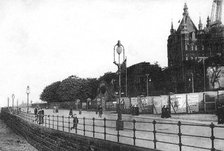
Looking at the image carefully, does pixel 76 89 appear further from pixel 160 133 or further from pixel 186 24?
pixel 160 133

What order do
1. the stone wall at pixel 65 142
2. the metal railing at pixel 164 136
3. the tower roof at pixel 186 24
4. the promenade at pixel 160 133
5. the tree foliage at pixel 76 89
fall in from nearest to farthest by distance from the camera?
the metal railing at pixel 164 136, the promenade at pixel 160 133, the stone wall at pixel 65 142, the tower roof at pixel 186 24, the tree foliage at pixel 76 89

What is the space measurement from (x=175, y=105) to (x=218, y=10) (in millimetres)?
91731

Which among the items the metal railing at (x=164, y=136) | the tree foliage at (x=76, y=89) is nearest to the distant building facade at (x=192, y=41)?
the tree foliage at (x=76, y=89)

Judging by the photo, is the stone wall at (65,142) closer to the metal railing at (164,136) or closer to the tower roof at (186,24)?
the metal railing at (164,136)

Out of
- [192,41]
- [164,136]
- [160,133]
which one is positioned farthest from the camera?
[192,41]

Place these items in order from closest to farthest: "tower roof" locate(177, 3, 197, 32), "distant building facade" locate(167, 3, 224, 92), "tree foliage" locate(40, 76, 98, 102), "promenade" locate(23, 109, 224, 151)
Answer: "promenade" locate(23, 109, 224, 151), "distant building facade" locate(167, 3, 224, 92), "tower roof" locate(177, 3, 197, 32), "tree foliage" locate(40, 76, 98, 102)

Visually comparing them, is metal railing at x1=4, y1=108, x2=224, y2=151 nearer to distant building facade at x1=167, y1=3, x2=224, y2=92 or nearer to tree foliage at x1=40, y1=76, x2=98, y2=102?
distant building facade at x1=167, y1=3, x2=224, y2=92

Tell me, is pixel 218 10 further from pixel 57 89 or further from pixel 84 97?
pixel 57 89

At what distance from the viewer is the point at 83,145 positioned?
660 inches

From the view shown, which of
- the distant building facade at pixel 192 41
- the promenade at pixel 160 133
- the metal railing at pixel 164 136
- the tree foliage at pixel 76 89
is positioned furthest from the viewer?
the tree foliage at pixel 76 89

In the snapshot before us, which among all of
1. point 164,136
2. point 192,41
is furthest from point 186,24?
point 164,136

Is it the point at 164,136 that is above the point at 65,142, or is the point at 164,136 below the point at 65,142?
above

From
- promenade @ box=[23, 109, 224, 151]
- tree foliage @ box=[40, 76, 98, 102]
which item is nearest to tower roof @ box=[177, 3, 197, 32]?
tree foliage @ box=[40, 76, 98, 102]

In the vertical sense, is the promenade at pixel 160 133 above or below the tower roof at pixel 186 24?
below
